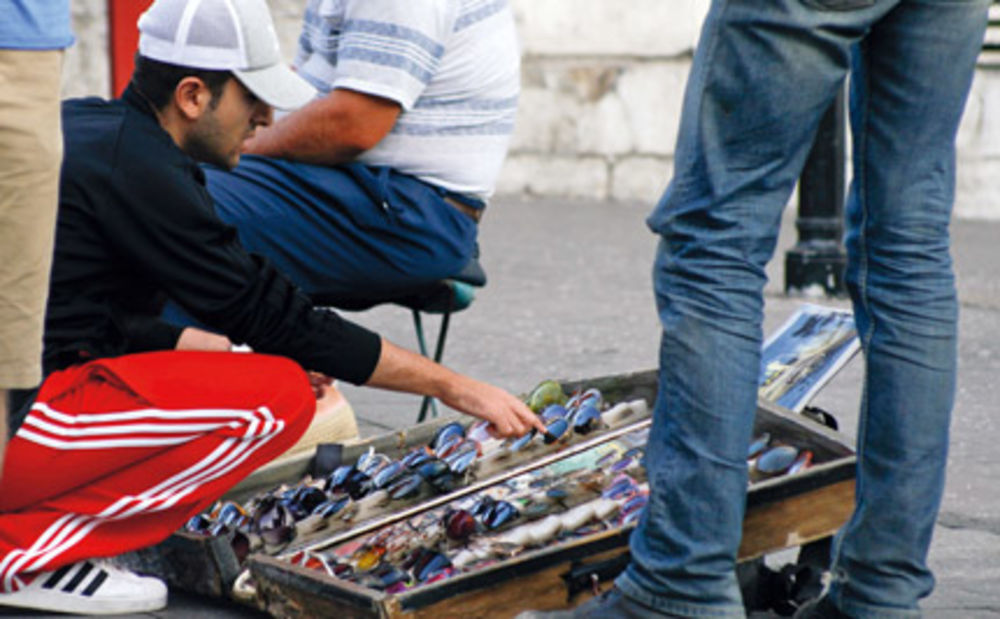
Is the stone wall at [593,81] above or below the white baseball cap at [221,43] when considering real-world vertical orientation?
below

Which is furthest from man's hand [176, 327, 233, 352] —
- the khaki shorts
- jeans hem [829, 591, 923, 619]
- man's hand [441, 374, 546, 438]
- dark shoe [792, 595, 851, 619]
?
jeans hem [829, 591, 923, 619]

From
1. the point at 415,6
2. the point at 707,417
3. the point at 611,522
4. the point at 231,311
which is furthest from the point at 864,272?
the point at 415,6

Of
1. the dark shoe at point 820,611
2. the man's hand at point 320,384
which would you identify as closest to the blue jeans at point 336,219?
the man's hand at point 320,384

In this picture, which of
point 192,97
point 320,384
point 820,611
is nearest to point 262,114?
point 192,97

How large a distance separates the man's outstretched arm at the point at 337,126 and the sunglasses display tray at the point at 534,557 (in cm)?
105

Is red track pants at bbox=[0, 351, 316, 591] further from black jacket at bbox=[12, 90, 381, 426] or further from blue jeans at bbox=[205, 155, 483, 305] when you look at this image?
blue jeans at bbox=[205, 155, 483, 305]

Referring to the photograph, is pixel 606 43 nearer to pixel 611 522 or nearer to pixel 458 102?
pixel 458 102

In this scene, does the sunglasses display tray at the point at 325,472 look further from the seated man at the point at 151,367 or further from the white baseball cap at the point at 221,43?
the white baseball cap at the point at 221,43

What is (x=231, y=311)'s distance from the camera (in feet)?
9.48

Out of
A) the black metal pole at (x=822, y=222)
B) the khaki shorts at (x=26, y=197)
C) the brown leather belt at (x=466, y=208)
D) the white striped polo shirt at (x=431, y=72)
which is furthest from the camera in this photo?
the black metal pole at (x=822, y=222)

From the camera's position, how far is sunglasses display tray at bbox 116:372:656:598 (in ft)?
9.29

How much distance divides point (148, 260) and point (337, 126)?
94 centimetres

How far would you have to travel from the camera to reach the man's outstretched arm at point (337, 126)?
3688 millimetres

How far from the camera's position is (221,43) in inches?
119
